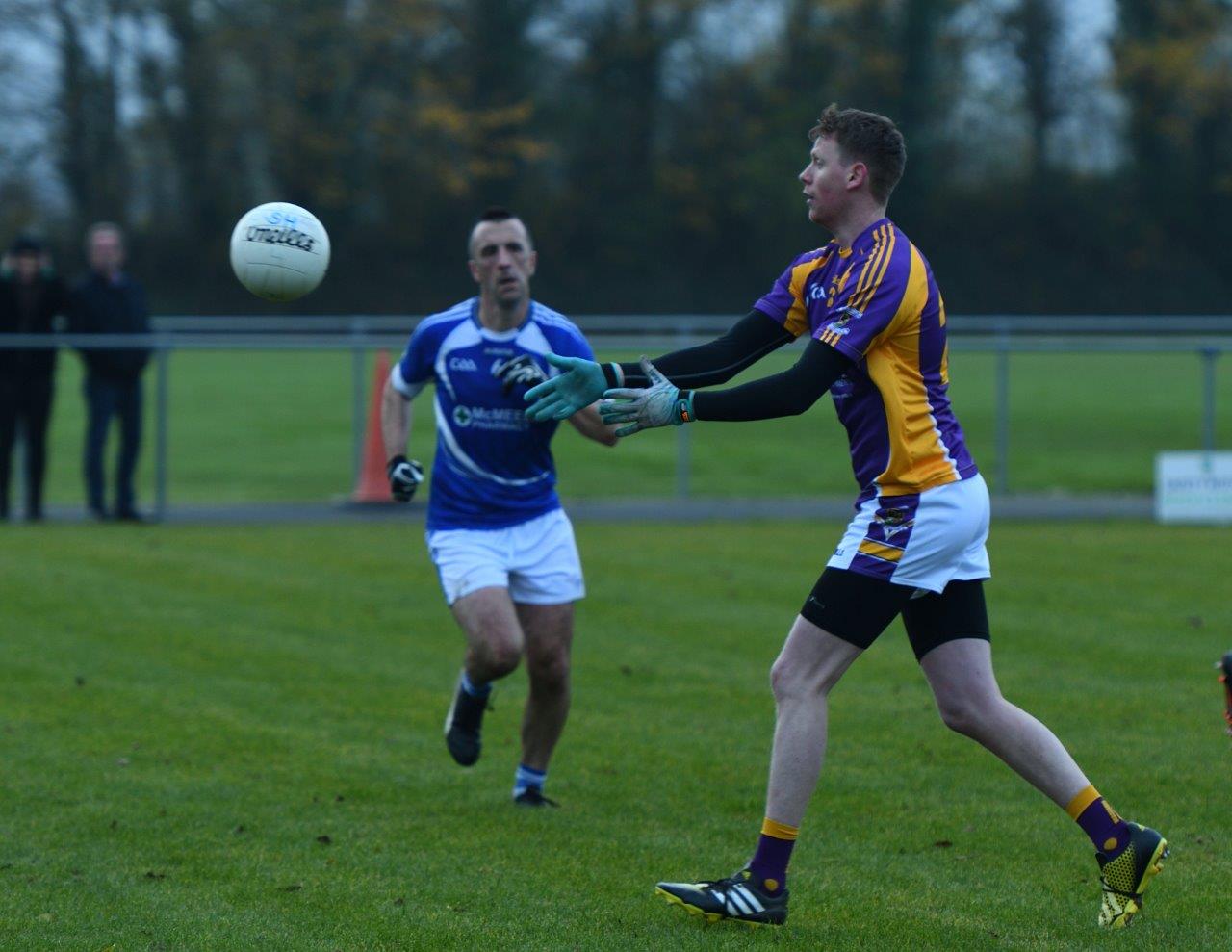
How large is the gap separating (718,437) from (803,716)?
17.7 m

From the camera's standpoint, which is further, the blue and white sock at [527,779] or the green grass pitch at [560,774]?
the blue and white sock at [527,779]

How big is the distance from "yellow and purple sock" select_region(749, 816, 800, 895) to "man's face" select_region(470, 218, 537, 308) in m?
2.47

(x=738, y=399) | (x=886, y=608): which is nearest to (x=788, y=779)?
(x=886, y=608)

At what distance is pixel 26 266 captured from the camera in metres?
15.4

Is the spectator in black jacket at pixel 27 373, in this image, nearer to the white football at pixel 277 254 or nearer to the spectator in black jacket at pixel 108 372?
the spectator in black jacket at pixel 108 372

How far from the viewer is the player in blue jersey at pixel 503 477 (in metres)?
6.72

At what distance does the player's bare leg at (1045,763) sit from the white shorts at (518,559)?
199 centimetres

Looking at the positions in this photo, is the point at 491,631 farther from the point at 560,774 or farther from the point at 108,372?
the point at 108,372

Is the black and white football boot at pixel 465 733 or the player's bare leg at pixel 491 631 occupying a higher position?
the player's bare leg at pixel 491 631

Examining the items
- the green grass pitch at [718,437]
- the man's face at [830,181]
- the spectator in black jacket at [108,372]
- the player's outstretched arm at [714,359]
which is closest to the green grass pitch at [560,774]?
the player's outstretched arm at [714,359]

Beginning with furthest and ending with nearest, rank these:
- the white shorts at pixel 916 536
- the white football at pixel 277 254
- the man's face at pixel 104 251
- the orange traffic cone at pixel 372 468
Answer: the orange traffic cone at pixel 372 468, the man's face at pixel 104 251, the white football at pixel 277 254, the white shorts at pixel 916 536

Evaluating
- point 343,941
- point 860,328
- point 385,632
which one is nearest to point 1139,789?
point 860,328

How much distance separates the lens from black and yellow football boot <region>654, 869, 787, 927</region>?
16.7 ft

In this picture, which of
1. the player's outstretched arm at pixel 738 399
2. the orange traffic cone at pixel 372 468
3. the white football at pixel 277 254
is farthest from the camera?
the orange traffic cone at pixel 372 468
